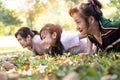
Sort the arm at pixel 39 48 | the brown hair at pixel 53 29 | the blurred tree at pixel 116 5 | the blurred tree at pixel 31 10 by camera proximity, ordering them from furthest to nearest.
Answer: the blurred tree at pixel 31 10 → the blurred tree at pixel 116 5 → the arm at pixel 39 48 → the brown hair at pixel 53 29

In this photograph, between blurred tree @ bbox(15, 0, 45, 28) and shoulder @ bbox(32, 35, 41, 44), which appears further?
blurred tree @ bbox(15, 0, 45, 28)

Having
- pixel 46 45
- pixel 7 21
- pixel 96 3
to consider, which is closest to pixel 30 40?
pixel 46 45

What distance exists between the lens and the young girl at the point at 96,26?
15.7 ft

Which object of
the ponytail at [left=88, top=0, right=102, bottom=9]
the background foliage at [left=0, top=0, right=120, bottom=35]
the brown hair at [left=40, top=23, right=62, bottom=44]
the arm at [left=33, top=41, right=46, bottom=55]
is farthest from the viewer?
the background foliage at [left=0, top=0, right=120, bottom=35]

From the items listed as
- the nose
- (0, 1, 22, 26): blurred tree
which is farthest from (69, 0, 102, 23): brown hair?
(0, 1, 22, 26): blurred tree

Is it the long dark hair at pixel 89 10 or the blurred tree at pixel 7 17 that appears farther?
the blurred tree at pixel 7 17

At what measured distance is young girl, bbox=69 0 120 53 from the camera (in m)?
4.80

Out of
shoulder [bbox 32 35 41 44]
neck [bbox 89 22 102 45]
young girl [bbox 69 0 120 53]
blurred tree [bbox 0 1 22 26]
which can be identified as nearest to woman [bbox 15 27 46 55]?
shoulder [bbox 32 35 41 44]

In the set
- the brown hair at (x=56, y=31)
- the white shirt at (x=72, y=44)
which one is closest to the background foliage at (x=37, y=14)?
the white shirt at (x=72, y=44)

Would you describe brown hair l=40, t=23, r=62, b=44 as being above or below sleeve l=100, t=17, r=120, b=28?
below

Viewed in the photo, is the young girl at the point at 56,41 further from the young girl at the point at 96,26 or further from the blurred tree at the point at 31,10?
the blurred tree at the point at 31,10

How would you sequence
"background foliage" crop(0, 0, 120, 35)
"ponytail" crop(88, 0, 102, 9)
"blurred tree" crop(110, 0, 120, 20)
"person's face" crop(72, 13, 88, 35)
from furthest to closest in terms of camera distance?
1. "background foliage" crop(0, 0, 120, 35)
2. "blurred tree" crop(110, 0, 120, 20)
3. "ponytail" crop(88, 0, 102, 9)
4. "person's face" crop(72, 13, 88, 35)

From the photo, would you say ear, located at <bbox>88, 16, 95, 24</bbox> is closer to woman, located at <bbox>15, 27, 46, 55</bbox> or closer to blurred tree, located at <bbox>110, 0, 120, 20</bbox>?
woman, located at <bbox>15, 27, 46, 55</bbox>

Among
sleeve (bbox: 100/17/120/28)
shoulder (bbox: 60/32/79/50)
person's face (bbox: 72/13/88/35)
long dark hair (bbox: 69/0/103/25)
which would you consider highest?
long dark hair (bbox: 69/0/103/25)
